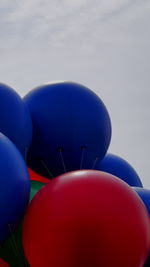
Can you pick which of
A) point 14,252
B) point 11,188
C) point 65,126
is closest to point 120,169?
point 65,126

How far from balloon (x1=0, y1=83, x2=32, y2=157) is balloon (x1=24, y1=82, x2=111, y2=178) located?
0.32m

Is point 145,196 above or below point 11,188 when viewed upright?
below

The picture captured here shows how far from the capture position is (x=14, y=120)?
5.20 metres

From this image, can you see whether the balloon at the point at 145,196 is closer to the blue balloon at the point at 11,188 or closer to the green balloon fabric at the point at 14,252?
the green balloon fabric at the point at 14,252

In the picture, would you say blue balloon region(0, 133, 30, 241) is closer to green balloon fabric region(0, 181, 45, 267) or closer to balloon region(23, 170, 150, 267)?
balloon region(23, 170, 150, 267)

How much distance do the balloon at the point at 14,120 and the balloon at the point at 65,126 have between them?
32 centimetres

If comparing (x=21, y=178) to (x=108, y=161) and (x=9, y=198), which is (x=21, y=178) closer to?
(x=9, y=198)

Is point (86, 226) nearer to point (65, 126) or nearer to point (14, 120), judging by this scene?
point (14, 120)

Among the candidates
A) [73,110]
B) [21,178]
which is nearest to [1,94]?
[73,110]

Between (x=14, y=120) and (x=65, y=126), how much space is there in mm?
668

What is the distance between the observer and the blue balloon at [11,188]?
3.99 meters

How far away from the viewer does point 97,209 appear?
3838 millimetres

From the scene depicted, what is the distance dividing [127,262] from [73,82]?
274 cm

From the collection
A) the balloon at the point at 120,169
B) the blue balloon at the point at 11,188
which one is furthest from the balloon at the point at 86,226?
the balloon at the point at 120,169
